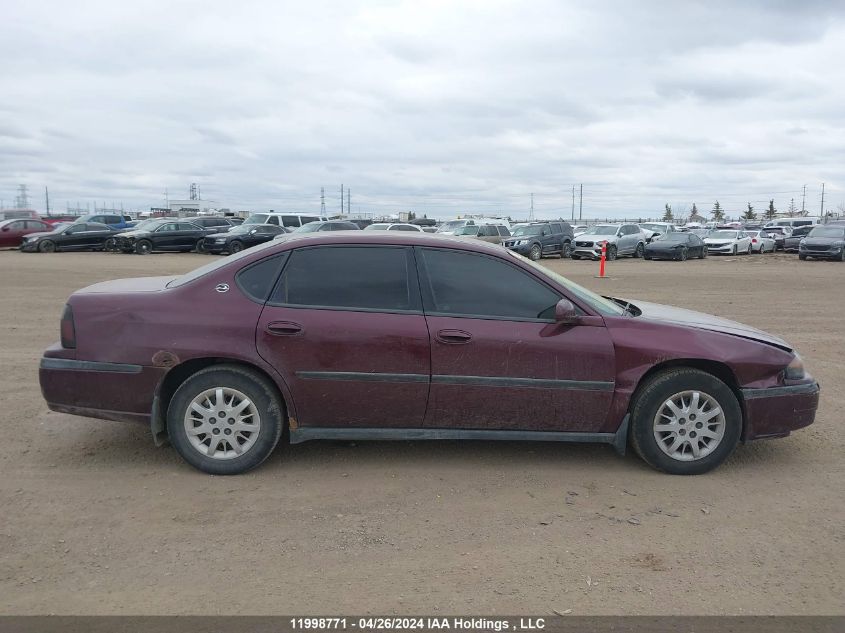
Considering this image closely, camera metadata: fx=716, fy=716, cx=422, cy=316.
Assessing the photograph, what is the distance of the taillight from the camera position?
4.61m

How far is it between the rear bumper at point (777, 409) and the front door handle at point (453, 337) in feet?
6.16

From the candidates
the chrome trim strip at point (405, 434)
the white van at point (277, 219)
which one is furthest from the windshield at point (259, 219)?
the chrome trim strip at point (405, 434)

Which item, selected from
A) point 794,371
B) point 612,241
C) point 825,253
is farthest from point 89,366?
point 825,253

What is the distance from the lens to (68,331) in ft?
15.1

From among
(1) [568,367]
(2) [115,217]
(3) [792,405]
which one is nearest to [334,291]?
(1) [568,367]

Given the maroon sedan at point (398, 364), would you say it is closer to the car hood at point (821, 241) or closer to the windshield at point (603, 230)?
the windshield at point (603, 230)

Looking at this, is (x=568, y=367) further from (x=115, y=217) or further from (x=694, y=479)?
(x=115, y=217)

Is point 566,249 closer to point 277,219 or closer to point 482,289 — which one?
point 277,219

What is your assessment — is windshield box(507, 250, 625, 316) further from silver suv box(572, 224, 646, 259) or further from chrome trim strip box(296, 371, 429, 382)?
silver suv box(572, 224, 646, 259)

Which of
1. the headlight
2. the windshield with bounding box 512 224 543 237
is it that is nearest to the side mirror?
the headlight

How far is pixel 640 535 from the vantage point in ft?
12.8

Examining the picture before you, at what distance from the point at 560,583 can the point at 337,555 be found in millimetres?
1112

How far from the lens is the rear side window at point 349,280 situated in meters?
4.68

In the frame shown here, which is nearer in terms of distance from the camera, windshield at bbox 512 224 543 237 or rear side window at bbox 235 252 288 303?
rear side window at bbox 235 252 288 303
